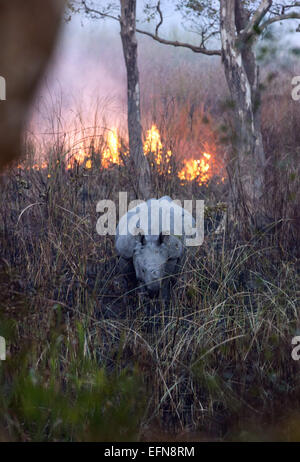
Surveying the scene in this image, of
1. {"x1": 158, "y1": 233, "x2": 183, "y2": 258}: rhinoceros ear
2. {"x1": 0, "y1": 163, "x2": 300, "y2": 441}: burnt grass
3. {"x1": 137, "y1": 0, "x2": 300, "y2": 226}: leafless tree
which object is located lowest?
{"x1": 0, "y1": 163, "x2": 300, "y2": 441}: burnt grass

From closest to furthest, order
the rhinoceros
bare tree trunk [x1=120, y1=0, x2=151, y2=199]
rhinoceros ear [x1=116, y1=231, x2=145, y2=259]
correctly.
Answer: the rhinoceros < rhinoceros ear [x1=116, y1=231, x2=145, y2=259] < bare tree trunk [x1=120, y1=0, x2=151, y2=199]

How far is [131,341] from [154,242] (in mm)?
724

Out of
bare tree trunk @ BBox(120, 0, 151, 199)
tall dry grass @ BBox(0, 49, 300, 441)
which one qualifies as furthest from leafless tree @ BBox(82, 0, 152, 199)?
tall dry grass @ BBox(0, 49, 300, 441)

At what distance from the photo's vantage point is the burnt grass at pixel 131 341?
7.89 feet

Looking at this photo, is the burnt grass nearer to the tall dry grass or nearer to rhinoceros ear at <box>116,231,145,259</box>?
the tall dry grass

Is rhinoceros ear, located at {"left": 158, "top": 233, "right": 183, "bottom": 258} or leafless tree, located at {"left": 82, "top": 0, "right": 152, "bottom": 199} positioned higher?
leafless tree, located at {"left": 82, "top": 0, "right": 152, "bottom": 199}

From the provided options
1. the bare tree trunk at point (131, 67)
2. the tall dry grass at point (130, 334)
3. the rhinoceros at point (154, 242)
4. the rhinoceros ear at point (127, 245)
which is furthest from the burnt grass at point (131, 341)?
the bare tree trunk at point (131, 67)

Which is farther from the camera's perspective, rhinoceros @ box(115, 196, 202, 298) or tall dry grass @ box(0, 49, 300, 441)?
rhinoceros @ box(115, 196, 202, 298)

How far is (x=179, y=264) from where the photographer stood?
397 centimetres

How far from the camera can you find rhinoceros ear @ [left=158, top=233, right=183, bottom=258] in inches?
145

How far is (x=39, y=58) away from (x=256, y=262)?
2904 mm

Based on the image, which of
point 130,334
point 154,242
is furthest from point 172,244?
point 130,334

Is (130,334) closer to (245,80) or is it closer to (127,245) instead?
(127,245)

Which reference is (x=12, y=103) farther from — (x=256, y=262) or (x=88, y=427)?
(x=256, y=262)
